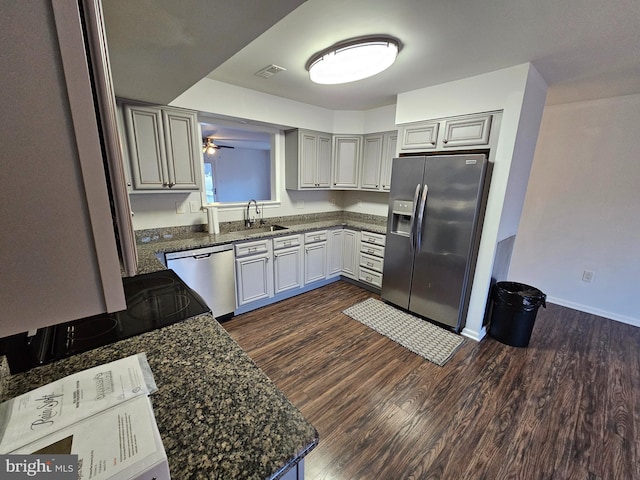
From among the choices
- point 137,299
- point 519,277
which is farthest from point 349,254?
point 137,299

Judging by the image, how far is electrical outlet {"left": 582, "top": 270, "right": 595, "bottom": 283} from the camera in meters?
3.00

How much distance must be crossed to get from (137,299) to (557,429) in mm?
2638

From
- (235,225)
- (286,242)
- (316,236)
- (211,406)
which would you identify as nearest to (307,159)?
(316,236)

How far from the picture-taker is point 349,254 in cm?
370

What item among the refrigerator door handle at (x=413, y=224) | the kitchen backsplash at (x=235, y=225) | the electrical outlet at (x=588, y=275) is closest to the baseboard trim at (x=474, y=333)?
the refrigerator door handle at (x=413, y=224)

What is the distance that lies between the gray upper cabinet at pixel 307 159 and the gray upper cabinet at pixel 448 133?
3.69 feet

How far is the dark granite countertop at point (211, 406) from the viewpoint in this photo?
58cm

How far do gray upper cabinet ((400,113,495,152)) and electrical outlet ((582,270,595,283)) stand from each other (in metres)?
2.20

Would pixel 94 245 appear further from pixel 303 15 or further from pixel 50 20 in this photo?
pixel 303 15

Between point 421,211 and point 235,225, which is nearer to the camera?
point 421,211

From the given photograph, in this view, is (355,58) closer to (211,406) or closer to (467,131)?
(467,131)

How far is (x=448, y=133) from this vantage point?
2.48 meters

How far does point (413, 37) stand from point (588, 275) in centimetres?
335

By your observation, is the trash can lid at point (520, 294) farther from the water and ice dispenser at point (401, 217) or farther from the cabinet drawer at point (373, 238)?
the cabinet drawer at point (373, 238)
